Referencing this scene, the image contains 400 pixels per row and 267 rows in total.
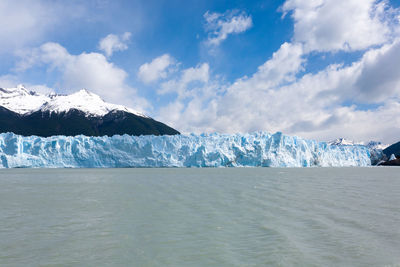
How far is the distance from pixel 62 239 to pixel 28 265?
5.89 feet

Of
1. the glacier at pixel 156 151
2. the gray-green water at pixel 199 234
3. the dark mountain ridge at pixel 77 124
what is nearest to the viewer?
the gray-green water at pixel 199 234

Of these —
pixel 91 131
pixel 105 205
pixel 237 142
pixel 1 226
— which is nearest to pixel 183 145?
pixel 237 142

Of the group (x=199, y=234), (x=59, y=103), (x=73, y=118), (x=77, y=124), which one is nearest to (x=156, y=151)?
(x=199, y=234)

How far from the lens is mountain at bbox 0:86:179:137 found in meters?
125

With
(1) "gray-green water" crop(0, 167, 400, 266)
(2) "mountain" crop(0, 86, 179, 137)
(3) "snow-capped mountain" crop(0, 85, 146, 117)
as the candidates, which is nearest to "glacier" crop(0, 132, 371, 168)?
(1) "gray-green water" crop(0, 167, 400, 266)

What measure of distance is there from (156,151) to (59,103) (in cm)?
11493

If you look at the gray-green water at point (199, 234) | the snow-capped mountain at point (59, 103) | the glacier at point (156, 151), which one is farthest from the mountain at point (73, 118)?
the gray-green water at point (199, 234)

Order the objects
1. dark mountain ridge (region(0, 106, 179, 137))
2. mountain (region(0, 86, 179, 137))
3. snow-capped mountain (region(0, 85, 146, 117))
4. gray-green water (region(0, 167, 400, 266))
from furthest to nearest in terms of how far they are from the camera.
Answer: snow-capped mountain (region(0, 85, 146, 117)) → mountain (region(0, 86, 179, 137)) → dark mountain ridge (region(0, 106, 179, 137)) → gray-green water (region(0, 167, 400, 266))

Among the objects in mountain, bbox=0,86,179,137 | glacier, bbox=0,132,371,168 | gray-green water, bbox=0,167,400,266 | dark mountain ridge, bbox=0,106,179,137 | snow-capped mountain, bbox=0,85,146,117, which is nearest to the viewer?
gray-green water, bbox=0,167,400,266

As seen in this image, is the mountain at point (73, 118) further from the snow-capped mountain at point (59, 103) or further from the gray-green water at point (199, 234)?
the gray-green water at point (199, 234)

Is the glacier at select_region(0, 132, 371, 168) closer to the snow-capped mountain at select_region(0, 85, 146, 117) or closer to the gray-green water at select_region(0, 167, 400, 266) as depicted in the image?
the gray-green water at select_region(0, 167, 400, 266)

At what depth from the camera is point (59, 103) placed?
505 feet

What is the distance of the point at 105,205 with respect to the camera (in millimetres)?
12969

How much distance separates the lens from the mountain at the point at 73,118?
125250 millimetres
